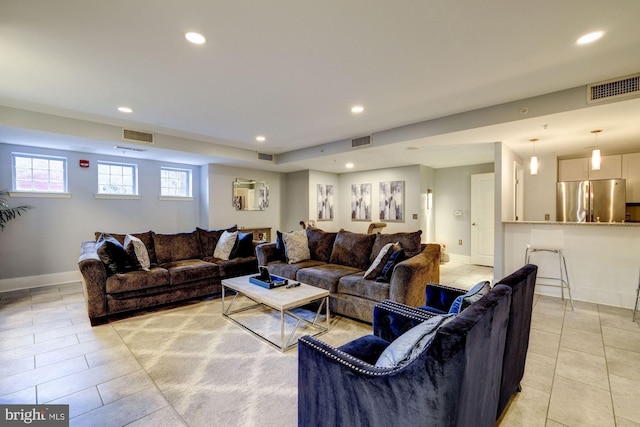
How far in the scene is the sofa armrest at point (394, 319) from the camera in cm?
179

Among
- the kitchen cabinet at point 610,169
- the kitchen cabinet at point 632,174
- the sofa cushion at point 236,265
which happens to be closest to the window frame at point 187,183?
the sofa cushion at point 236,265

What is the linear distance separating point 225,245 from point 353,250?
6.96 feet

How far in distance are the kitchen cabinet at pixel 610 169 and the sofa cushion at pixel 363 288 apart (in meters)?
5.44

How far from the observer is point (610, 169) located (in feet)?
17.5

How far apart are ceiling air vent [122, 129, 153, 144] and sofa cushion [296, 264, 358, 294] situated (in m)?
3.29

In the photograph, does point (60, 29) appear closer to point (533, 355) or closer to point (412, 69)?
point (412, 69)

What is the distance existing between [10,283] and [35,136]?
2.44 metres

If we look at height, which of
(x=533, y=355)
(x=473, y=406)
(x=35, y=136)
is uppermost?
(x=35, y=136)

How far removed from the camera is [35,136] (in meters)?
3.96

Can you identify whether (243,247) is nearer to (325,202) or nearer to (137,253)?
(137,253)

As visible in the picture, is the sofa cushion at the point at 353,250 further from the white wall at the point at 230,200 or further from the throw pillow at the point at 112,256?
the white wall at the point at 230,200

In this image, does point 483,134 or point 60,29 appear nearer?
point 60,29

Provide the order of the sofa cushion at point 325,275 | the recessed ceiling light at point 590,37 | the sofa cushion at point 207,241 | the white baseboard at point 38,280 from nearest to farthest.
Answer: the recessed ceiling light at point 590,37
the sofa cushion at point 325,275
the white baseboard at point 38,280
the sofa cushion at point 207,241

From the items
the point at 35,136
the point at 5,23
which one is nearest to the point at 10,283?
the point at 35,136
